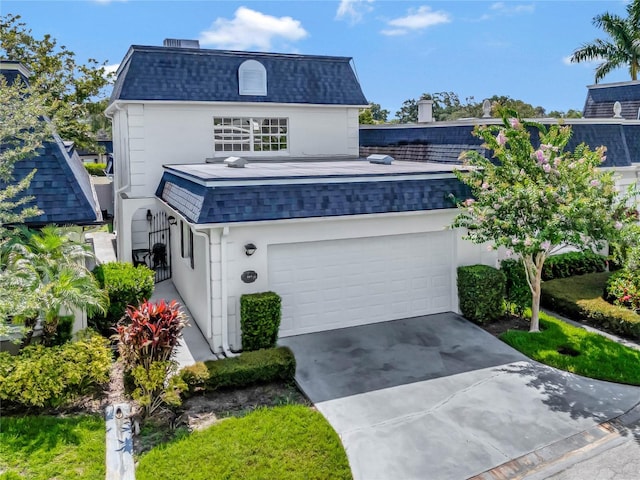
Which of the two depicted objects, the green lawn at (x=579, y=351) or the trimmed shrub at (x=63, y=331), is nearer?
the trimmed shrub at (x=63, y=331)

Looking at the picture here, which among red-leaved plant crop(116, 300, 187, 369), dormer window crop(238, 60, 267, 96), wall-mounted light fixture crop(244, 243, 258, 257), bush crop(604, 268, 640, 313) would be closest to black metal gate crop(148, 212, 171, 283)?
dormer window crop(238, 60, 267, 96)

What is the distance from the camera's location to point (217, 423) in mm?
8156

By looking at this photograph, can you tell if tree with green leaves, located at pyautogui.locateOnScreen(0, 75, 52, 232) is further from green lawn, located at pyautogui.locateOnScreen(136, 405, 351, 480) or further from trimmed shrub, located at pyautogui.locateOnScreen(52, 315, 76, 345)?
green lawn, located at pyautogui.locateOnScreen(136, 405, 351, 480)

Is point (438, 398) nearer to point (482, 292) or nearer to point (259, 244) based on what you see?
point (482, 292)

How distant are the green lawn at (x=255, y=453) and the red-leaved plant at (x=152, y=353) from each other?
35.8 inches

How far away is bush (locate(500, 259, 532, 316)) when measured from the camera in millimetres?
12914

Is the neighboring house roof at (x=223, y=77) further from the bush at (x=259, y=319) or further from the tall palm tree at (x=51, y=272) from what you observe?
the bush at (x=259, y=319)

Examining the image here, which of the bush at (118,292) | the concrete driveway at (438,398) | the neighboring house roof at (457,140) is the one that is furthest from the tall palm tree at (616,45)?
the bush at (118,292)

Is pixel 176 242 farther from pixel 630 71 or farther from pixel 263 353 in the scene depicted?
pixel 630 71

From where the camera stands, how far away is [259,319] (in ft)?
34.9

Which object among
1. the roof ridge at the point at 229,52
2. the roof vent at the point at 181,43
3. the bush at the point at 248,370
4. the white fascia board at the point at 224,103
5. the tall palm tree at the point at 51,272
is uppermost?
the roof vent at the point at 181,43

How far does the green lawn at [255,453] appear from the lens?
22.2 feet

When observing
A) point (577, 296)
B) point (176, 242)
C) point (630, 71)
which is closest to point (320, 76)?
point (176, 242)

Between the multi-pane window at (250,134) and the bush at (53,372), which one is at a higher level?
the multi-pane window at (250,134)
